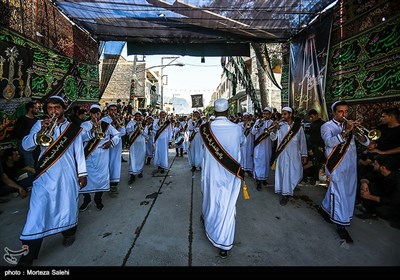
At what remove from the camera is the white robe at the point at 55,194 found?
7.82ft

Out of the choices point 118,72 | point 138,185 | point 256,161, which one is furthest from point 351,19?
point 118,72

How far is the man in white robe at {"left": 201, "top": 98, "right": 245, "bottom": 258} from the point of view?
8.33ft

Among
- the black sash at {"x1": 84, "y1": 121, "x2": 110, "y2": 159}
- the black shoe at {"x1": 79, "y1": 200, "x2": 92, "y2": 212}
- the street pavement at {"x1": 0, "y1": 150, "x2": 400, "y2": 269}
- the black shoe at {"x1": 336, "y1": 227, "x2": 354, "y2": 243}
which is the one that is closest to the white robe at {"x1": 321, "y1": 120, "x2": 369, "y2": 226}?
the black shoe at {"x1": 336, "y1": 227, "x2": 354, "y2": 243}

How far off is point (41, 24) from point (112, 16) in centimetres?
164

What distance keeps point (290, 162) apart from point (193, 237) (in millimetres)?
2393

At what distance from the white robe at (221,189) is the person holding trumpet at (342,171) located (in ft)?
4.44

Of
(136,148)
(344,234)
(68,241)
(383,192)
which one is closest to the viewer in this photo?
(68,241)

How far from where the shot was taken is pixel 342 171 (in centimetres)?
297

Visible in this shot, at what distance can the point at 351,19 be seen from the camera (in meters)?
4.86

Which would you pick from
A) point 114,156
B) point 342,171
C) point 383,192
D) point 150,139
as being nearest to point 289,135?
point 342,171

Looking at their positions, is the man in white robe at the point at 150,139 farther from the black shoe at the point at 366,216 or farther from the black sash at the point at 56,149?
the black shoe at the point at 366,216

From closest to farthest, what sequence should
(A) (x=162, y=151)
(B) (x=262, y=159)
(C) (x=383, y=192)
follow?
(C) (x=383, y=192) < (B) (x=262, y=159) < (A) (x=162, y=151)

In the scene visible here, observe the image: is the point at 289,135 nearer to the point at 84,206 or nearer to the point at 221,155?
the point at 221,155

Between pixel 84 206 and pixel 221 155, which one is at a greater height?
pixel 221 155
